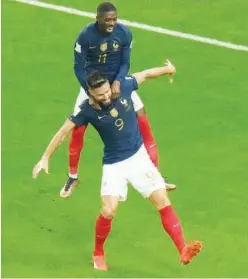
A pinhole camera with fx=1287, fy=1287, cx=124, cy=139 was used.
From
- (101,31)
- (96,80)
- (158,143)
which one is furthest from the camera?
(158,143)

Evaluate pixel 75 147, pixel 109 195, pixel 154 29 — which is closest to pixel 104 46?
pixel 75 147

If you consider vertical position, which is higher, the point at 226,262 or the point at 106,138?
the point at 106,138

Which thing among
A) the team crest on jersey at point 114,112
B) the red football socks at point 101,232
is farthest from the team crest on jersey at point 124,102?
the red football socks at point 101,232

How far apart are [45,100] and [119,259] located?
4831 mm

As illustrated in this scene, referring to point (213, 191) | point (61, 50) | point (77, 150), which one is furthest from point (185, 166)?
point (61, 50)

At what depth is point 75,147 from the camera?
16.2m

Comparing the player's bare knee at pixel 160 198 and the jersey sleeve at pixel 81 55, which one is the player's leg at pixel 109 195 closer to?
the player's bare knee at pixel 160 198

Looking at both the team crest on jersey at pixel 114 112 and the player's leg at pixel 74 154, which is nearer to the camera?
the team crest on jersey at pixel 114 112

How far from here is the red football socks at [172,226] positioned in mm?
14547

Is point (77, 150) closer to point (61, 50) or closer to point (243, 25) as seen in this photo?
point (61, 50)

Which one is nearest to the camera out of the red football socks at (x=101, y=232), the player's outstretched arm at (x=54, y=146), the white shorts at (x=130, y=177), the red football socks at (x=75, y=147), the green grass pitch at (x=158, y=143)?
the player's outstretched arm at (x=54, y=146)

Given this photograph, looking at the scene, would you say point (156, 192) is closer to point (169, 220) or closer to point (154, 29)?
point (169, 220)

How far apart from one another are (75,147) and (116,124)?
176 cm

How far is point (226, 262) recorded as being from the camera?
1507 cm
